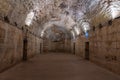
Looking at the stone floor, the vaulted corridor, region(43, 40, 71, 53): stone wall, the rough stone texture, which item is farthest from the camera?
region(43, 40, 71, 53): stone wall

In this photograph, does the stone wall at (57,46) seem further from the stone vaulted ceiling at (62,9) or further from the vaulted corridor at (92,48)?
the vaulted corridor at (92,48)

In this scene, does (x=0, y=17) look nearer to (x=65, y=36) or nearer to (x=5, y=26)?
(x=5, y=26)

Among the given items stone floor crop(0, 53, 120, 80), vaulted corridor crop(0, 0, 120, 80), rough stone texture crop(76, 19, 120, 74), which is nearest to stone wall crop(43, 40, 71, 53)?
vaulted corridor crop(0, 0, 120, 80)

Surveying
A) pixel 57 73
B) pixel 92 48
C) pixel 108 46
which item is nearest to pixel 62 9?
pixel 92 48

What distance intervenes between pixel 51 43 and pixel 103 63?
15.7 m

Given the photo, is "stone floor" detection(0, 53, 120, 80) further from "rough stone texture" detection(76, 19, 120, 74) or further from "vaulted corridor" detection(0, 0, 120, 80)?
"rough stone texture" detection(76, 19, 120, 74)

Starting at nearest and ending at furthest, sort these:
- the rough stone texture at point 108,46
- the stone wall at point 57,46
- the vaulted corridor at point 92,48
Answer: the vaulted corridor at point 92,48 → the rough stone texture at point 108,46 → the stone wall at point 57,46

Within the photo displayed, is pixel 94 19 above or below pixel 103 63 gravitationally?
above

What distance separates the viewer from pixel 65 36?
22.8 meters

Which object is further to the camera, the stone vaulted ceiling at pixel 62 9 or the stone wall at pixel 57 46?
the stone wall at pixel 57 46

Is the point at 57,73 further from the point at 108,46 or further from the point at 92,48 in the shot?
the point at 92,48

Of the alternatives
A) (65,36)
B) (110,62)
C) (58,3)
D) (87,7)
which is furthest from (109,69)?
(65,36)

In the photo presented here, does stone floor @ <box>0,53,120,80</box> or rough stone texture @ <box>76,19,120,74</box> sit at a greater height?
rough stone texture @ <box>76,19,120,74</box>

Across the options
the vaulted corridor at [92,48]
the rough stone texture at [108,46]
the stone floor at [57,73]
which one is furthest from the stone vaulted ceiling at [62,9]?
the stone floor at [57,73]
